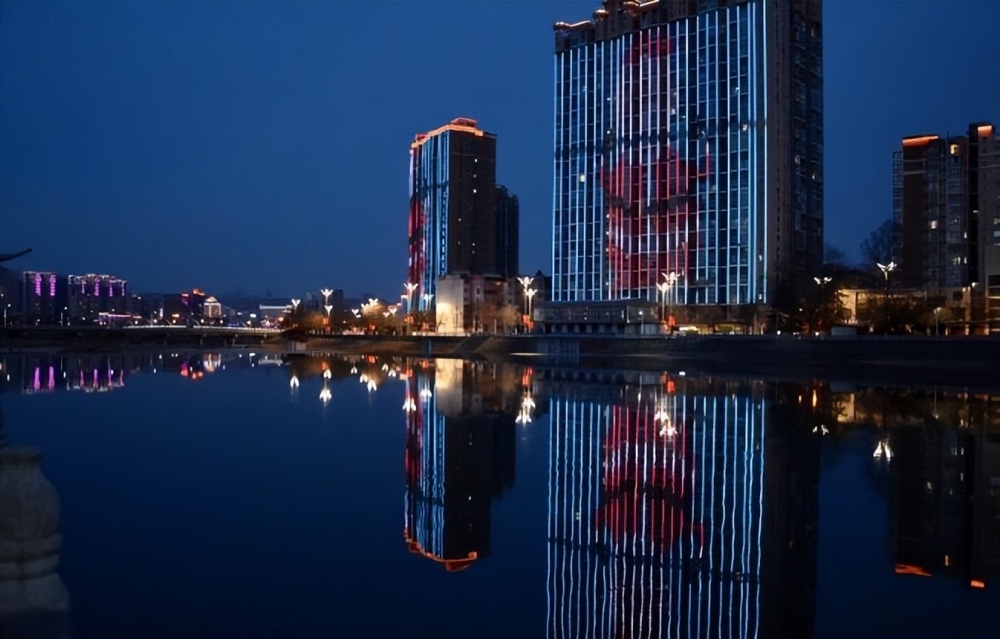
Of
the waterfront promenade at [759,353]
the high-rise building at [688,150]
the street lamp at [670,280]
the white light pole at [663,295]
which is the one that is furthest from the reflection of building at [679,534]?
the street lamp at [670,280]

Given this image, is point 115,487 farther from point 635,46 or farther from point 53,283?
point 53,283

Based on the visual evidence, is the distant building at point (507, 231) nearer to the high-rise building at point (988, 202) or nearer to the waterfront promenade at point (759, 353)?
the waterfront promenade at point (759, 353)

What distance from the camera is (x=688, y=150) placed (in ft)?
313

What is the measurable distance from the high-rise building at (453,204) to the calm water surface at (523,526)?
120 meters

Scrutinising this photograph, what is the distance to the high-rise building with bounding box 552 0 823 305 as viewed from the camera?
90938 mm

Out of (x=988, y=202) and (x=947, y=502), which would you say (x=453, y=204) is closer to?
(x=988, y=202)

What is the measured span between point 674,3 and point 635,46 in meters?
6.37

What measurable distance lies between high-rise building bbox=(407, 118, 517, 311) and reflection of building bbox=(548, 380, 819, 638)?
401 feet

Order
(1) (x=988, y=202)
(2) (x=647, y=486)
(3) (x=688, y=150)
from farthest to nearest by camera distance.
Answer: (3) (x=688, y=150), (1) (x=988, y=202), (2) (x=647, y=486)

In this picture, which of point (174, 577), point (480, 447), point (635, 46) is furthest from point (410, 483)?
point (635, 46)

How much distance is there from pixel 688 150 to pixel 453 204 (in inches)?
2053

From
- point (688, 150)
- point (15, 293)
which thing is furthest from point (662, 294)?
point (15, 293)

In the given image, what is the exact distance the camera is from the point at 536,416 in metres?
19.8

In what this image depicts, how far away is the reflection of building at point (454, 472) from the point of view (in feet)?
26.9
